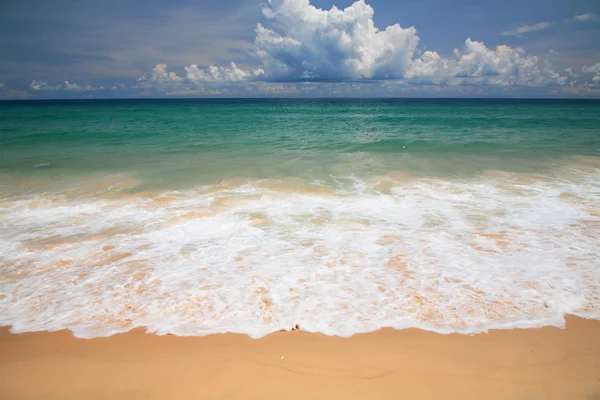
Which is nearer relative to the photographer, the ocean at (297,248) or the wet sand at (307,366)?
the wet sand at (307,366)

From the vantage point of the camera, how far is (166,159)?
613 inches

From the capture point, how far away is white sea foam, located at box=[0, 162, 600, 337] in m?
4.27

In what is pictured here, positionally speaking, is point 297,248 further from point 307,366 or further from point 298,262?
point 307,366

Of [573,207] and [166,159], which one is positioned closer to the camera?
[573,207]

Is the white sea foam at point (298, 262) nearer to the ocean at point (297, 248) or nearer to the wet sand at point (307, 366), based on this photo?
the ocean at point (297, 248)

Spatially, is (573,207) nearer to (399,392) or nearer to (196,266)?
(399,392)

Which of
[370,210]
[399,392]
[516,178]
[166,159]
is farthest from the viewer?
[166,159]

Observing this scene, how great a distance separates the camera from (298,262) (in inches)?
222

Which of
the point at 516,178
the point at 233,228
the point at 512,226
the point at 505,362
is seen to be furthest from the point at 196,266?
the point at 516,178

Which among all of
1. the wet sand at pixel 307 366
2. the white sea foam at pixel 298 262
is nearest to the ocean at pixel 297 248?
the white sea foam at pixel 298 262

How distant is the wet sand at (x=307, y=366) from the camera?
3205 millimetres

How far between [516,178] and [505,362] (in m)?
10.1

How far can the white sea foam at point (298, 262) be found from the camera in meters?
4.27

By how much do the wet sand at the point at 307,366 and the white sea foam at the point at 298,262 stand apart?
0.69 ft
